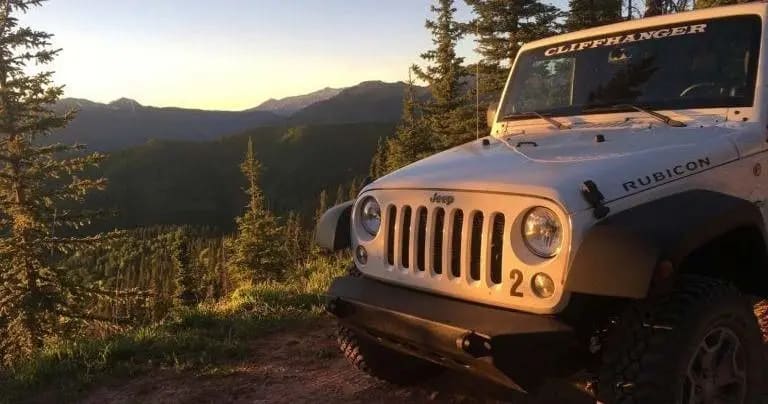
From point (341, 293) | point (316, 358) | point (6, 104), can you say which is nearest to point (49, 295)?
point (6, 104)

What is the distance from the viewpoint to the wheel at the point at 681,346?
2791 millimetres

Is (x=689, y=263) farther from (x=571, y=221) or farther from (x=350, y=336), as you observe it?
(x=350, y=336)

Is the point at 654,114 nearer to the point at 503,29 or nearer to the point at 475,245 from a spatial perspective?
the point at 475,245

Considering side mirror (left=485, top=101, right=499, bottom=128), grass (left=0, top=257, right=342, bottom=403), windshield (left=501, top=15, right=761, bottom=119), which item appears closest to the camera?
windshield (left=501, top=15, right=761, bottom=119)

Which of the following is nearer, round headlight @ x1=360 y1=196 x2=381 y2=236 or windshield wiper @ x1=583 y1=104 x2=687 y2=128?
round headlight @ x1=360 y1=196 x2=381 y2=236

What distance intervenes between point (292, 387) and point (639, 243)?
2706 mm

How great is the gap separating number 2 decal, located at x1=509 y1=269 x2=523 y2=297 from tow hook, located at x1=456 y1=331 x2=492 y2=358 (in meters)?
0.32

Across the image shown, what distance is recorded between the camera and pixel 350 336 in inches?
166

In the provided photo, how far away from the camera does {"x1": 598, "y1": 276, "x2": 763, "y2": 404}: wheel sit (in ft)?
9.16

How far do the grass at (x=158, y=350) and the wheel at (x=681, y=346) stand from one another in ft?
10.5

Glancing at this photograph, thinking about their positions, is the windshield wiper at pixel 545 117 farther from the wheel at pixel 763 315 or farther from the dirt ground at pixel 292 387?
the wheel at pixel 763 315

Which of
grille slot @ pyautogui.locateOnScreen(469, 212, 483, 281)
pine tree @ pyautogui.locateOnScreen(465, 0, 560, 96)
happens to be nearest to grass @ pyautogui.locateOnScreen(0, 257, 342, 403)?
grille slot @ pyautogui.locateOnScreen(469, 212, 483, 281)

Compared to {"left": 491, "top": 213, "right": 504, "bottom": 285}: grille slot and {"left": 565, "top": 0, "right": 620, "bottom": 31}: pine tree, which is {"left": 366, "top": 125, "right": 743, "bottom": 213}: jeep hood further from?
{"left": 565, "top": 0, "right": 620, "bottom": 31}: pine tree

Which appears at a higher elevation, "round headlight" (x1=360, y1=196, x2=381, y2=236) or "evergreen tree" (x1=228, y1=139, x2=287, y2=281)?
"round headlight" (x1=360, y1=196, x2=381, y2=236)
